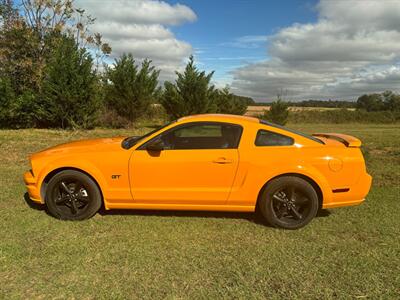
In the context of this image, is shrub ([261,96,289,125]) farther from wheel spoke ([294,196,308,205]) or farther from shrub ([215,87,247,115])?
wheel spoke ([294,196,308,205])

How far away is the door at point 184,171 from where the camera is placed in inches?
184

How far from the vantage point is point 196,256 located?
3.88m

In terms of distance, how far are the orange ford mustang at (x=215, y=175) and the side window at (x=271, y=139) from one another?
Answer: 13 mm

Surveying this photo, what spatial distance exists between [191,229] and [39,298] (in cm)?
202

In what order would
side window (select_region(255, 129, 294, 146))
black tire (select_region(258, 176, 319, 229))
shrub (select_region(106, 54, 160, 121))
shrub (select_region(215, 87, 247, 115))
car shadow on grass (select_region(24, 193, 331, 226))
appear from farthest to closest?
1. shrub (select_region(215, 87, 247, 115))
2. shrub (select_region(106, 54, 160, 121))
3. car shadow on grass (select_region(24, 193, 331, 226))
4. side window (select_region(255, 129, 294, 146))
5. black tire (select_region(258, 176, 319, 229))

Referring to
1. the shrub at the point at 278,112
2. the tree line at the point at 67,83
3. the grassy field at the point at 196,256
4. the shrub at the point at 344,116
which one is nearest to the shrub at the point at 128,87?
the tree line at the point at 67,83

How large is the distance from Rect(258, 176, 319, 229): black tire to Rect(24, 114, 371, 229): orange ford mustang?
1 centimetres

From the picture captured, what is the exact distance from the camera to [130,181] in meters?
4.77

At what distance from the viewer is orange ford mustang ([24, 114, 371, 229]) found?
15.3 feet

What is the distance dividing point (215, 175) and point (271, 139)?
0.88m

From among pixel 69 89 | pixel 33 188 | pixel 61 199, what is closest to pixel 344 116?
pixel 69 89

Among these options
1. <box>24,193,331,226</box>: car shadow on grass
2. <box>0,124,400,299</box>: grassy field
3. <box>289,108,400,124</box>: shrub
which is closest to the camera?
<box>0,124,400,299</box>: grassy field

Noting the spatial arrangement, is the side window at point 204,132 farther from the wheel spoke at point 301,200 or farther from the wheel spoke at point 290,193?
the wheel spoke at point 301,200

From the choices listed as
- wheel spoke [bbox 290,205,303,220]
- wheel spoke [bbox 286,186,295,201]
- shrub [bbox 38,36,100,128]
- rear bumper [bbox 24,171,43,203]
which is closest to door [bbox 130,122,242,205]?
wheel spoke [bbox 286,186,295,201]
